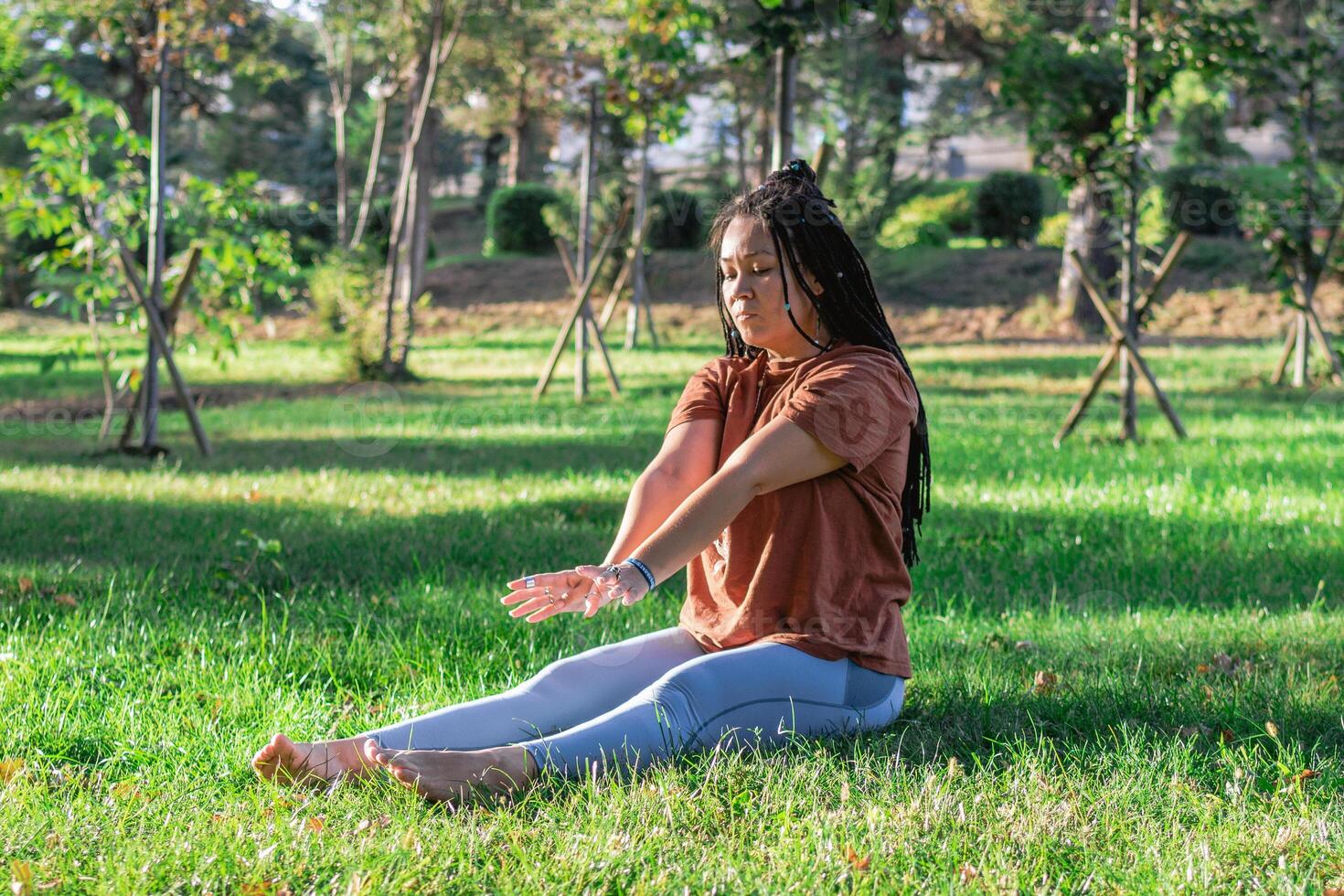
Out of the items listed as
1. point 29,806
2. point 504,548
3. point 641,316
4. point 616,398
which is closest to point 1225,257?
point 641,316

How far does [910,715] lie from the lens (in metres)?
3.45

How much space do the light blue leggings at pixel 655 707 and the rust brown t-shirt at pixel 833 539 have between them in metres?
0.07

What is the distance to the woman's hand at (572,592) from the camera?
270cm

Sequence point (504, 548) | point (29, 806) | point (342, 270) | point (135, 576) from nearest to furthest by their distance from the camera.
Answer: point (29, 806) < point (135, 576) < point (504, 548) < point (342, 270)

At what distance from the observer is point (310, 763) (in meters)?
2.83

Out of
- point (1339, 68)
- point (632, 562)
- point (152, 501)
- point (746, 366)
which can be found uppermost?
point (1339, 68)

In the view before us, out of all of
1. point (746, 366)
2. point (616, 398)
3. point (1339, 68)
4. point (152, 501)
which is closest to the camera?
point (746, 366)

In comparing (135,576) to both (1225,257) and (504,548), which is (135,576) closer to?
(504,548)

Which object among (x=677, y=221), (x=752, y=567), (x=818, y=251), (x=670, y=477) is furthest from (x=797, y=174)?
(x=677, y=221)

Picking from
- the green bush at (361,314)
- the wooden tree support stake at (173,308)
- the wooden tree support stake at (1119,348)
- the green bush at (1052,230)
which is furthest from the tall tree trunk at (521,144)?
the wooden tree support stake at (1119,348)

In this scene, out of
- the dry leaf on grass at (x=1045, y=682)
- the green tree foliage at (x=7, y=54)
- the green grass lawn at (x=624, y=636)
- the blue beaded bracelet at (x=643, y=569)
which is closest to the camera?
the green grass lawn at (x=624, y=636)

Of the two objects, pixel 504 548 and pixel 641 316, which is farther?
pixel 641 316

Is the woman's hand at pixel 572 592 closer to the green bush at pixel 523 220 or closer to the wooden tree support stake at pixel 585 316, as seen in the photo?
the wooden tree support stake at pixel 585 316

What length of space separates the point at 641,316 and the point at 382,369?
6830mm
